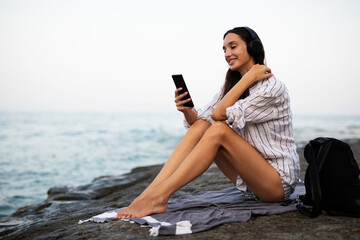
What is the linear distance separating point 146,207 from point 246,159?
2.94ft

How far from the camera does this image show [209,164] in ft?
8.73

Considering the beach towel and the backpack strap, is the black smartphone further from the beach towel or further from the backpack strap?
the backpack strap

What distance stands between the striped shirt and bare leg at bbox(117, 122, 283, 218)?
0.37ft

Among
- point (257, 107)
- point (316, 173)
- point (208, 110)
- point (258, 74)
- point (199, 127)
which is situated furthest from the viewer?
point (208, 110)

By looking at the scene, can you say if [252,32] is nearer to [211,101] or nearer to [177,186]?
[211,101]

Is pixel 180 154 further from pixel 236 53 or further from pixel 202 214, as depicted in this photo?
pixel 236 53

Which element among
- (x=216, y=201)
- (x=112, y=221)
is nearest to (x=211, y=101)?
(x=216, y=201)

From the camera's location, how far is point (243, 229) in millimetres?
2355

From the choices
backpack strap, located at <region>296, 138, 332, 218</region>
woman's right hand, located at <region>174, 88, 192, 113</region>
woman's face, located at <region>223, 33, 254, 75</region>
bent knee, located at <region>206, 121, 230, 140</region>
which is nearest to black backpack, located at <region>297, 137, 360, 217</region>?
backpack strap, located at <region>296, 138, 332, 218</region>

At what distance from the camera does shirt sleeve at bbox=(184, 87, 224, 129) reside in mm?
3164

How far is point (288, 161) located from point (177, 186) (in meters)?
0.96

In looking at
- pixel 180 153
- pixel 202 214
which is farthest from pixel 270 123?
pixel 202 214

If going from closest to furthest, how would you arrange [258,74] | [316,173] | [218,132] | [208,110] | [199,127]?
[316,173] → [218,132] → [258,74] → [199,127] → [208,110]

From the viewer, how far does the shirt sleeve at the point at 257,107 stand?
106 inches
